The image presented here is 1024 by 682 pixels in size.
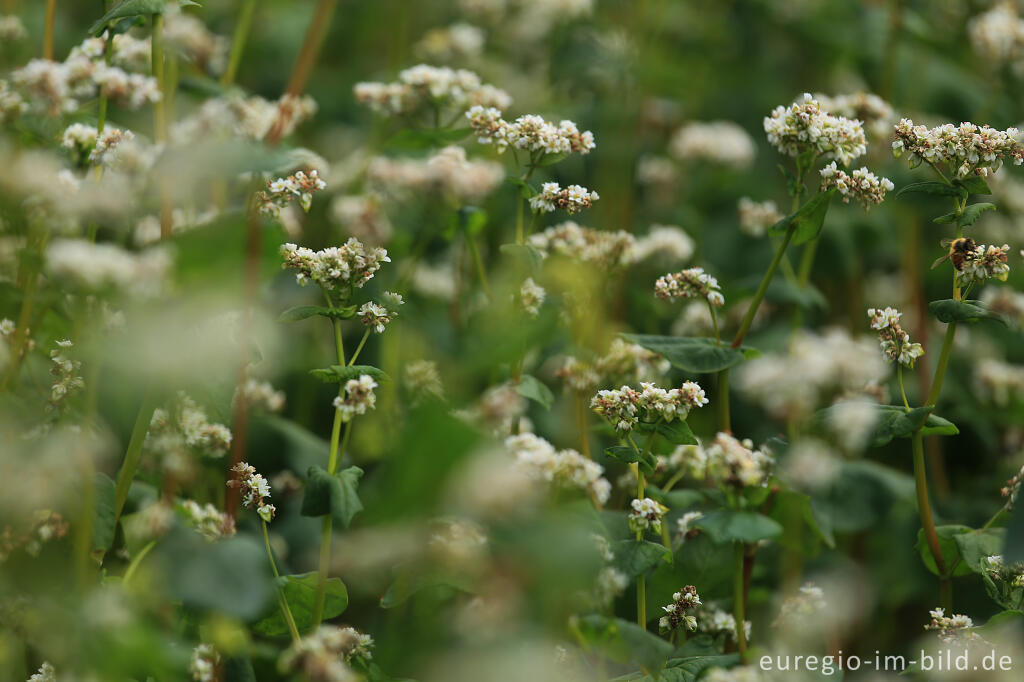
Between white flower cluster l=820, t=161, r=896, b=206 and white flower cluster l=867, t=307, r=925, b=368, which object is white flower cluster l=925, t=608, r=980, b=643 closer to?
white flower cluster l=867, t=307, r=925, b=368

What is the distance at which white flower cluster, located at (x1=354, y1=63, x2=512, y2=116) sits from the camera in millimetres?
1485

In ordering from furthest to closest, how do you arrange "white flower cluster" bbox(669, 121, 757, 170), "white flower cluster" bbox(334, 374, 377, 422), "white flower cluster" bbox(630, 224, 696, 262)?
"white flower cluster" bbox(669, 121, 757, 170), "white flower cluster" bbox(630, 224, 696, 262), "white flower cluster" bbox(334, 374, 377, 422)

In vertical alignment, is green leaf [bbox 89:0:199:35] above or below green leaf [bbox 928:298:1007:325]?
above

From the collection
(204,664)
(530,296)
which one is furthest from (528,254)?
(204,664)

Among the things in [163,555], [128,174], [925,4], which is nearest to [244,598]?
[163,555]

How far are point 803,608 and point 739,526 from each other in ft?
0.91

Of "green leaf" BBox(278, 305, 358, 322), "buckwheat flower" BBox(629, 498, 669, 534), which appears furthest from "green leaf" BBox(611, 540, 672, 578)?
"green leaf" BBox(278, 305, 358, 322)

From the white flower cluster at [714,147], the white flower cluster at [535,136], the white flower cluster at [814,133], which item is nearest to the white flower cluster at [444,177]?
the white flower cluster at [535,136]

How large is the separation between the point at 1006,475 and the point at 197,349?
5.53 feet

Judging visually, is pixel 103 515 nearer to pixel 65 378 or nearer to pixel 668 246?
pixel 65 378

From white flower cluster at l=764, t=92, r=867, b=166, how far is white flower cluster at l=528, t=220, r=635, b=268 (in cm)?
32

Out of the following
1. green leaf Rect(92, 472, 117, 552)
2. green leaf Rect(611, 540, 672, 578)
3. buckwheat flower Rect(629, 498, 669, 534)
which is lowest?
green leaf Rect(92, 472, 117, 552)

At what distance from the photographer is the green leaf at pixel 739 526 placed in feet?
2.98

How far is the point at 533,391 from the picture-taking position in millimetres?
1216
